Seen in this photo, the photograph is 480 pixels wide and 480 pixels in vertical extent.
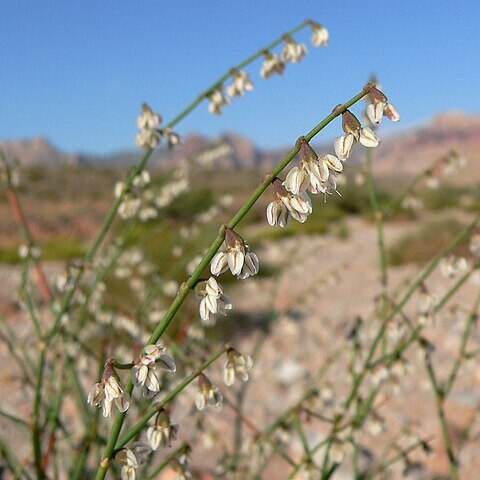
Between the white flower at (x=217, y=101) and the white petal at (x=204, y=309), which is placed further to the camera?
the white flower at (x=217, y=101)

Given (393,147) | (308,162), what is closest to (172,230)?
(308,162)

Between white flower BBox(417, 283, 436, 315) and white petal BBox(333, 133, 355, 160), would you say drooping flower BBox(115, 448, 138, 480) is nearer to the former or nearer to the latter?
white petal BBox(333, 133, 355, 160)

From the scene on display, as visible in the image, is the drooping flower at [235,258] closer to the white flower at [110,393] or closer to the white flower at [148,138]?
the white flower at [110,393]

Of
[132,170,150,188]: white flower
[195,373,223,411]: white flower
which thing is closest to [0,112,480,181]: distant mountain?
[132,170,150,188]: white flower

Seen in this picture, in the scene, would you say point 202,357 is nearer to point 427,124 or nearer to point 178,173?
point 178,173

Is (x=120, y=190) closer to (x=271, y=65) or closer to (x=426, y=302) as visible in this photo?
(x=271, y=65)

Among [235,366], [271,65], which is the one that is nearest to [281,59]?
[271,65]

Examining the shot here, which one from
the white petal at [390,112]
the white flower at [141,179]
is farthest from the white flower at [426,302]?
the white petal at [390,112]

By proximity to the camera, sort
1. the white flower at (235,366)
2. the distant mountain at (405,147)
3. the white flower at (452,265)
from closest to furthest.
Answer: the white flower at (235,366)
the white flower at (452,265)
the distant mountain at (405,147)
